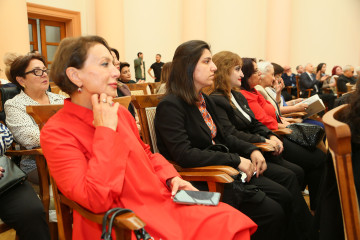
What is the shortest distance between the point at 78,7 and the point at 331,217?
7.95 meters

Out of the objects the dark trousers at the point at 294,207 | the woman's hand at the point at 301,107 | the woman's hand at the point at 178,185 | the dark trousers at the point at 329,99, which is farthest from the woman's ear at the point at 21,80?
the dark trousers at the point at 329,99

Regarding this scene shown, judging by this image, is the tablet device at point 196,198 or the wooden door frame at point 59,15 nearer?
the tablet device at point 196,198

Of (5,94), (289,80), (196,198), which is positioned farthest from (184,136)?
(289,80)

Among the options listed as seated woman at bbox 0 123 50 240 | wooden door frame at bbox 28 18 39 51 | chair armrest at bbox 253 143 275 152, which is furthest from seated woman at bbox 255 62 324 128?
wooden door frame at bbox 28 18 39 51

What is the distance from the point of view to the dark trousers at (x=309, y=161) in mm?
2646

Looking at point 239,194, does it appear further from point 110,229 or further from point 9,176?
point 9,176

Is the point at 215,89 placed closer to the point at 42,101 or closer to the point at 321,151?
the point at 321,151

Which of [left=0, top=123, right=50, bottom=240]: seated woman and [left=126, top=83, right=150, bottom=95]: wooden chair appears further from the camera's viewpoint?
[left=126, top=83, right=150, bottom=95]: wooden chair

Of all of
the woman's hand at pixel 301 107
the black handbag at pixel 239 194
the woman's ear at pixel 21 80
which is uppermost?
the woman's ear at pixel 21 80

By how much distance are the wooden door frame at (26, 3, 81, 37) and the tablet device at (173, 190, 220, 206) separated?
6785 mm

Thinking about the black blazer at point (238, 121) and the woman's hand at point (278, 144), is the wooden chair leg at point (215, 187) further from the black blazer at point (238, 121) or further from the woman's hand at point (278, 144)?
the woman's hand at point (278, 144)

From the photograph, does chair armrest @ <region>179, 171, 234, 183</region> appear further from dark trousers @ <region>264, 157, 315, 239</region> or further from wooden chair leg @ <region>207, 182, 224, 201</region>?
dark trousers @ <region>264, 157, 315, 239</region>

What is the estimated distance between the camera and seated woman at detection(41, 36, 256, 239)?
45.0 inches

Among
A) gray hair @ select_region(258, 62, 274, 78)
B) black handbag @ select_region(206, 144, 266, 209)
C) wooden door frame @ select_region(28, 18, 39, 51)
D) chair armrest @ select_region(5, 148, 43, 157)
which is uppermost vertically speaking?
wooden door frame @ select_region(28, 18, 39, 51)
